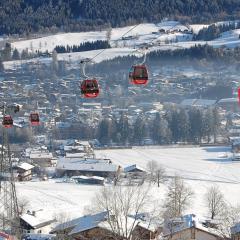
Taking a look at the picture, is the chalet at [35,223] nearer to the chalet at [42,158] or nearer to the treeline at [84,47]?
the chalet at [42,158]

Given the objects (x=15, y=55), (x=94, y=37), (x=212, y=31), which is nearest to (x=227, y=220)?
(x=15, y=55)

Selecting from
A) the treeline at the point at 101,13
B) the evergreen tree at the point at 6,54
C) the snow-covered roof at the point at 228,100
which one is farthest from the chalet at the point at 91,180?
the treeline at the point at 101,13

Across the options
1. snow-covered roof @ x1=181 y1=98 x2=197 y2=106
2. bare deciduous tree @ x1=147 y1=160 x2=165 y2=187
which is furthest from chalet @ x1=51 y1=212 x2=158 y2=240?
snow-covered roof @ x1=181 y1=98 x2=197 y2=106

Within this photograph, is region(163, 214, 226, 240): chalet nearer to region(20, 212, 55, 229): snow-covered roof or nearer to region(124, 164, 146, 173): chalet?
region(20, 212, 55, 229): snow-covered roof

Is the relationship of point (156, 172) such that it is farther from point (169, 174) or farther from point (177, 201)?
point (177, 201)

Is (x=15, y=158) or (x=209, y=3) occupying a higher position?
(x=209, y=3)

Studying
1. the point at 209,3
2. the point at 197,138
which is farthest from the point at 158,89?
the point at 209,3

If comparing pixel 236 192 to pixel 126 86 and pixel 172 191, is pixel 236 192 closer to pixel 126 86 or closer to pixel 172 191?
pixel 172 191
